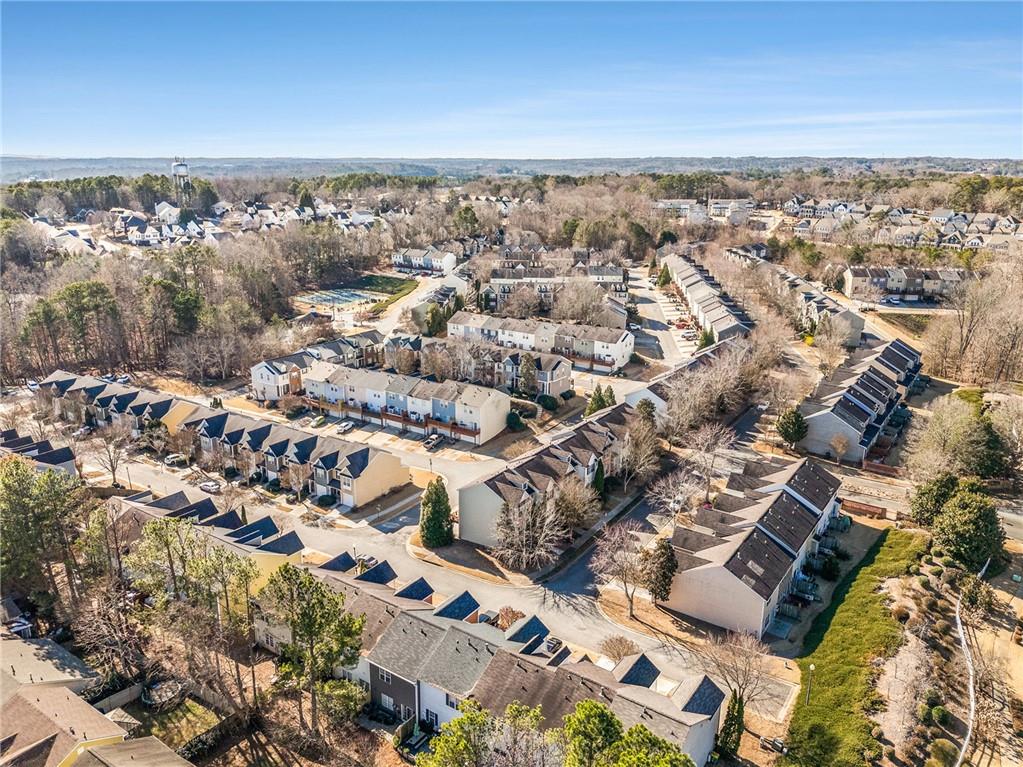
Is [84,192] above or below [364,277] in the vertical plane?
above

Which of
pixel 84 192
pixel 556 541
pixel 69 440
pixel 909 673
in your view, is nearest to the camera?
pixel 909 673

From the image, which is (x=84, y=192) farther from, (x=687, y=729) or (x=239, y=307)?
(x=687, y=729)

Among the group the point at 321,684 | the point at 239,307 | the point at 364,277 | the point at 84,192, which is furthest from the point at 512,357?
the point at 84,192

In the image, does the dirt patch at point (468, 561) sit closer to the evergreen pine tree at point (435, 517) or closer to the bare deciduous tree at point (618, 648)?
the evergreen pine tree at point (435, 517)

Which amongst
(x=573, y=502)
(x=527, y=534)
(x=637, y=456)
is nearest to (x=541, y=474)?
(x=573, y=502)

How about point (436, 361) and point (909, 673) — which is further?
point (436, 361)

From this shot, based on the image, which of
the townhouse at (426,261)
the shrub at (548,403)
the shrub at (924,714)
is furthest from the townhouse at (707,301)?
the shrub at (924,714)

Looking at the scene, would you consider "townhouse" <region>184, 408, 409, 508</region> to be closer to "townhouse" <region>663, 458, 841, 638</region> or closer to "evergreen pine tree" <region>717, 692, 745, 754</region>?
"townhouse" <region>663, 458, 841, 638</region>
